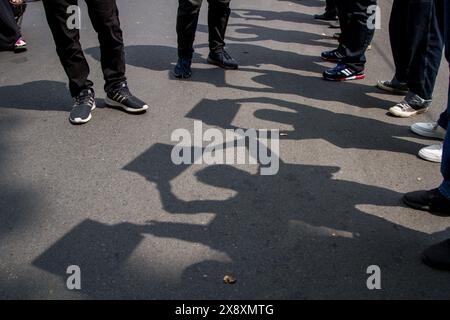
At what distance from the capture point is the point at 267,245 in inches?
86.2

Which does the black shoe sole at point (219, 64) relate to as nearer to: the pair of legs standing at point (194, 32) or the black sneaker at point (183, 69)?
the pair of legs standing at point (194, 32)

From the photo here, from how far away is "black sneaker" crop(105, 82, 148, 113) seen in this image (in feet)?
11.5

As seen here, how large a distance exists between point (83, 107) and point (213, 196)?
1472 mm

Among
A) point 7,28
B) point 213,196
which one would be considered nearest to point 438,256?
point 213,196

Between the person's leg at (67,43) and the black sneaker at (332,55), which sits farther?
the black sneaker at (332,55)

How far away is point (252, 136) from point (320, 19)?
3730mm

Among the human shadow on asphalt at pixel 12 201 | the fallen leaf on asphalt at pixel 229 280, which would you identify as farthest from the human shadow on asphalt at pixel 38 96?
the fallen leaf on asphalt at pixel 229 280

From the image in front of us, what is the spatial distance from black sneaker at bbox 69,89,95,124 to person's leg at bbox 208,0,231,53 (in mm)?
1445

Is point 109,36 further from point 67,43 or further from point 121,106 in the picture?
point 121,106

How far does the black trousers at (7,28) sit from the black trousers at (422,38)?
3.85 metres

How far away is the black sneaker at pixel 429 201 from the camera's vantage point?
7.70ft
